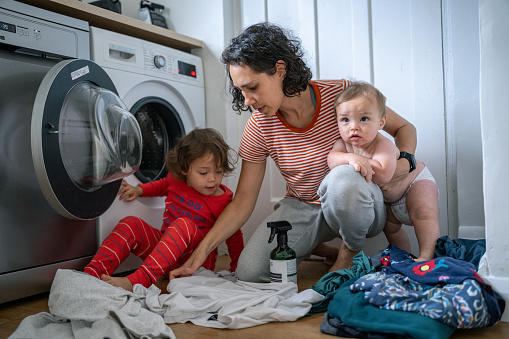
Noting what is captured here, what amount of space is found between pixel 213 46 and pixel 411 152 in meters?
1.20

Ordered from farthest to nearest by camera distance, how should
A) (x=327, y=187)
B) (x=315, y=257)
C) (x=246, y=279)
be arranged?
(x=315, y=257) → (x=246, y=279) → (x=327, y=187)

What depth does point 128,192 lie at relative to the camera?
5.92 feet

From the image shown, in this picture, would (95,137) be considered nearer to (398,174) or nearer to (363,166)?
(363,166)

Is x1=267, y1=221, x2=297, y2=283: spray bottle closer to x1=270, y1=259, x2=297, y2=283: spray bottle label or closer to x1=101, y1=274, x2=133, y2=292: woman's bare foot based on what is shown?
x1=270, y1=259, x2=297, y2=283: spray bottle label

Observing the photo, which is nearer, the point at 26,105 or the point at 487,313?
the point at 487,313

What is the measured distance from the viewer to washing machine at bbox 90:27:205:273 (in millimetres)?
1786

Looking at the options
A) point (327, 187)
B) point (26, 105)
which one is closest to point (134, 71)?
point (26, 105)

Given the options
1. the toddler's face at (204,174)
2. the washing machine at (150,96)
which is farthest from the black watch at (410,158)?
the washing machine at (150,96)

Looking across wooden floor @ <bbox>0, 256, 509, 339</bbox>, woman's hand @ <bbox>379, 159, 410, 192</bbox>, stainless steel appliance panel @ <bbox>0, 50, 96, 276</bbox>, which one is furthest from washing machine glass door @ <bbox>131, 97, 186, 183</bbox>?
woman's hand @ <bbox>379, 159, 410, 192</bbox>

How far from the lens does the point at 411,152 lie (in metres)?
1.52

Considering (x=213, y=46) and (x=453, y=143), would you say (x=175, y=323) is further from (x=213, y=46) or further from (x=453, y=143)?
(x=213, y=46)

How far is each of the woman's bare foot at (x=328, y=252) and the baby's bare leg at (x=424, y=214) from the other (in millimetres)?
474

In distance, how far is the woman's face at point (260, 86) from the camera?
1.44 meters

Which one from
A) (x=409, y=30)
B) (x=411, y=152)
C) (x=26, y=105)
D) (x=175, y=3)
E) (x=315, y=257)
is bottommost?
(x=315, y=257)
